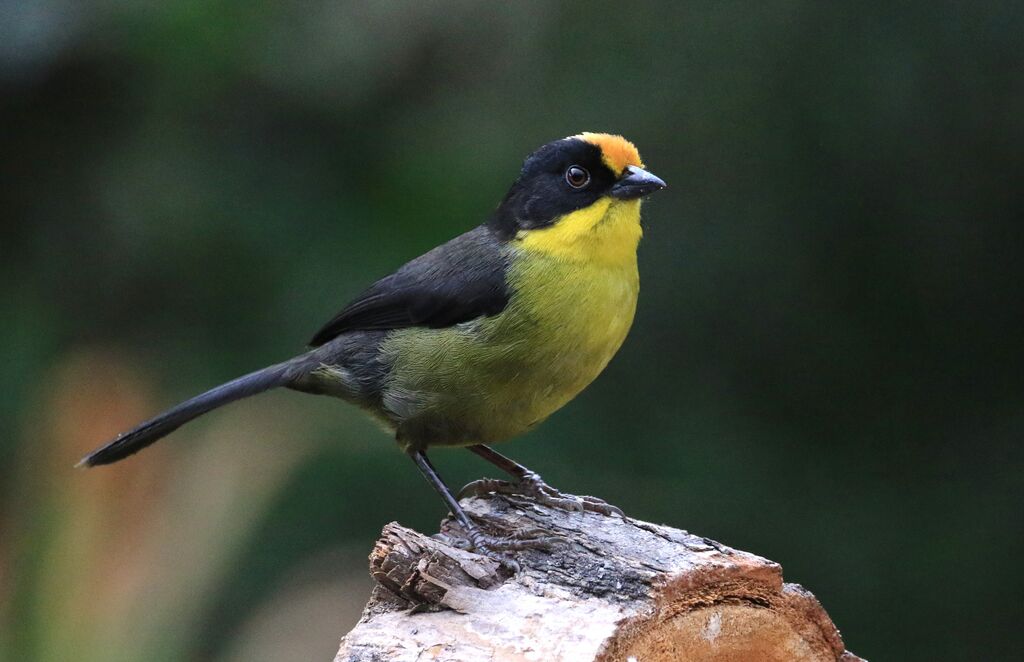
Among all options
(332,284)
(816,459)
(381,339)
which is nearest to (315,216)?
(332,284)

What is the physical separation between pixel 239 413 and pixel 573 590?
9.75ft

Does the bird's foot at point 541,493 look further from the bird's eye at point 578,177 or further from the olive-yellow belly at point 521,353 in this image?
the bird's eye at point 578,177

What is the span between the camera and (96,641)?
16.9 feet

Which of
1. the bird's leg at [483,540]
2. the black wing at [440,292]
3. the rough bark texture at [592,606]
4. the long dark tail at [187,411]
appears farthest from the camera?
the long dark tail at [187,411]

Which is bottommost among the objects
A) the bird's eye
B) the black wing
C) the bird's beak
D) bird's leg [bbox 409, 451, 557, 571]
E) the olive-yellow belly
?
bird's leg [bbox 409, 451, 557, 571]

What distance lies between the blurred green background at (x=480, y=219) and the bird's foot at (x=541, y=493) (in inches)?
47.7

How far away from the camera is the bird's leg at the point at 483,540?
3.53 metres

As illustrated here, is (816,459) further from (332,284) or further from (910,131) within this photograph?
(332,284)

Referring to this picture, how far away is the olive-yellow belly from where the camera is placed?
4012 mm

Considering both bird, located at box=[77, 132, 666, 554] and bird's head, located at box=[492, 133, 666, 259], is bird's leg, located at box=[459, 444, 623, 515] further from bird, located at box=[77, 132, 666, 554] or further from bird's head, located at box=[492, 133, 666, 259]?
bird's head, located at box=[492, 133, 666, 259]

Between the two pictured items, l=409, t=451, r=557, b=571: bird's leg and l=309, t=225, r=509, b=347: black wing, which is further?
l=309, t=225, r=509, b=347: black wing

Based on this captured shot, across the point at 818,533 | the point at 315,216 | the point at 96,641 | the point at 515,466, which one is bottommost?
the point at 818,533

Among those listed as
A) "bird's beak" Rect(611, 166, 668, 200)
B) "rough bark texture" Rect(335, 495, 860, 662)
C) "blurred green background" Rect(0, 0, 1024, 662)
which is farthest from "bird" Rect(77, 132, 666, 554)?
"blurred green background" Rect(0, 0, 1024, 662)

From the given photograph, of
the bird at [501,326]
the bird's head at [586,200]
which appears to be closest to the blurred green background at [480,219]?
the bird at [501,326]
